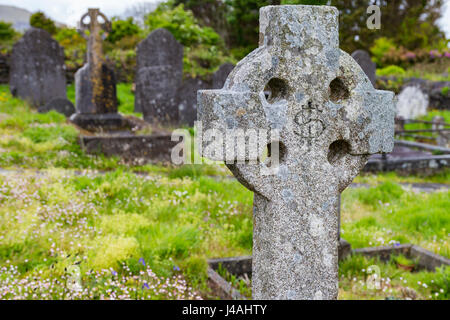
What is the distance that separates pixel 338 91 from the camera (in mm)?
2662

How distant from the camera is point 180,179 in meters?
7.49

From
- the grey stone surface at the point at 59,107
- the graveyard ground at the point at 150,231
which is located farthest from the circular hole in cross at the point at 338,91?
the grey stone surface at the point at 59,107

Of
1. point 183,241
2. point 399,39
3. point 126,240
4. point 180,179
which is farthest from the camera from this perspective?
point 399,39

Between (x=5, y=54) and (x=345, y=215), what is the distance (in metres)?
16.5

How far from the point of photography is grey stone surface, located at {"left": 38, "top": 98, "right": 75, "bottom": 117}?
12.7m

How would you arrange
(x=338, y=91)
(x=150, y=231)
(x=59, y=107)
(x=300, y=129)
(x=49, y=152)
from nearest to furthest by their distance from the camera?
(x=300, y=129)
(x=338, y=91)
(x=150, y=231)
(x=49, y=152)
(x=59, y=107)

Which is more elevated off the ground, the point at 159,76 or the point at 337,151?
the point at 159,76

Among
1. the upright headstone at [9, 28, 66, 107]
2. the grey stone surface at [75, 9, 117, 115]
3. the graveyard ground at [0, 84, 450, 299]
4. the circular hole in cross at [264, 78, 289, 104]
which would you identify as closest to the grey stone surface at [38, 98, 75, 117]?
the upright headstone at [9, 28, 66, 107]

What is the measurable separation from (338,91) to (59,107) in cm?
1155

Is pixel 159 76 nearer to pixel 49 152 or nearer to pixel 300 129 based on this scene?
pixel 49 152

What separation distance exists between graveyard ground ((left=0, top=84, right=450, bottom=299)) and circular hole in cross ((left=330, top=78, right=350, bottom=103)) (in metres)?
2.05

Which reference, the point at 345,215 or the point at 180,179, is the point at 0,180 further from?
the point at 345,215

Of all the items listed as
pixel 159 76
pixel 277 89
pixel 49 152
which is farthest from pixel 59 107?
pixel 277 89
